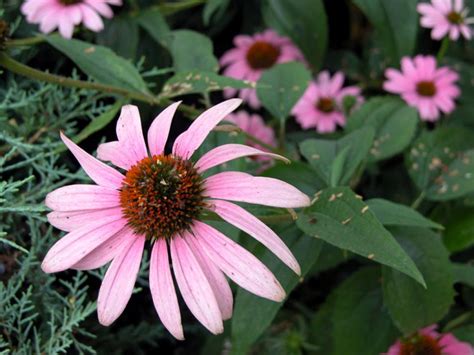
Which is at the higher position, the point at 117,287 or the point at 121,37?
the point at 121,37

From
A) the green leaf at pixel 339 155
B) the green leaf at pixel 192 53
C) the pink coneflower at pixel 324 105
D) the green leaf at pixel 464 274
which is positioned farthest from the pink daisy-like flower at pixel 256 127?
the green leaf at pixel 464 274

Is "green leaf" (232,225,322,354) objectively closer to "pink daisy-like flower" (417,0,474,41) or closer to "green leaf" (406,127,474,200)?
"green leaf" (406,127,474,200)

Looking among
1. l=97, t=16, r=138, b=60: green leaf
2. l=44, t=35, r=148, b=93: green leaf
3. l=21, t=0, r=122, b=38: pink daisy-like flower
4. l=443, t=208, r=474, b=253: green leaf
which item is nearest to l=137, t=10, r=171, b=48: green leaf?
l=97, t=16, r=138, b=60: green leaf

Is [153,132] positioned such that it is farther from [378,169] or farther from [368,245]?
[378,169]

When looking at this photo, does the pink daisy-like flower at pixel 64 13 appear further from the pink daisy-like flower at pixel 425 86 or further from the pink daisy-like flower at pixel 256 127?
the pink daisy-like flower at pixel 425 86

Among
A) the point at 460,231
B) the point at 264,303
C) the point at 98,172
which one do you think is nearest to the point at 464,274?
the point at 460,231

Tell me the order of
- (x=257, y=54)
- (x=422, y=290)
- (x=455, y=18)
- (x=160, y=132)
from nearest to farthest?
(x=160, y=132), (x=422, y=290), (x=455, y=18), (x=257, y=54)

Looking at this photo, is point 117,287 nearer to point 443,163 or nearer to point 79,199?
point 79,199
